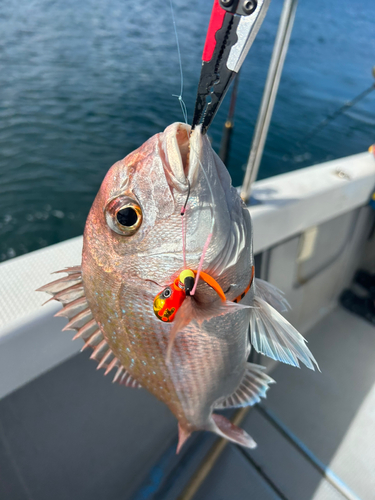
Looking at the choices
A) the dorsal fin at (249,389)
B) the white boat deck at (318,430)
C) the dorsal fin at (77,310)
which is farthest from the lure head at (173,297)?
the white boat deck at (318,430)

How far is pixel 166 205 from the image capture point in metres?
0.89

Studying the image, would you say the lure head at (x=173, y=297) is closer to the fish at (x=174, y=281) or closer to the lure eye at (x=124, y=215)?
the fish at (x=174, y=281)

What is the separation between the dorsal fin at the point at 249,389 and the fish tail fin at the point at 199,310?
2.11ft

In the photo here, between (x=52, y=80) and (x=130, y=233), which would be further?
(x=52, y=80)

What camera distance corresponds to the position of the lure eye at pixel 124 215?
919mm

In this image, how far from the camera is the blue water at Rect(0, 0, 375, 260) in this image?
5641mm

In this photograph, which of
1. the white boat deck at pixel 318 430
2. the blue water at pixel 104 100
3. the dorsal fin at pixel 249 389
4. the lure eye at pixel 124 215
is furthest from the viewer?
the blue water at pixel 104 100

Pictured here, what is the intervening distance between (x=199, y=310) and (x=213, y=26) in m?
0.67

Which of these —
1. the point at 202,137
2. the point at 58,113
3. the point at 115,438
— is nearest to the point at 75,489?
the point at 115,438

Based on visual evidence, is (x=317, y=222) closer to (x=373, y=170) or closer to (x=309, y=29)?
(x=373, y=170)

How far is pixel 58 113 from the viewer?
7.27 m

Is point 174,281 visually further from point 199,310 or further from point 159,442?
point 159,442

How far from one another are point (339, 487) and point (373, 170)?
2405 millimetres

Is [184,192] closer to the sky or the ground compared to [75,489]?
closer to the sky
